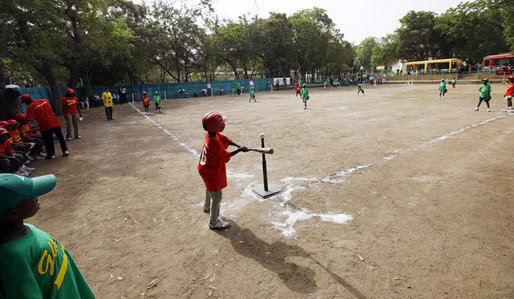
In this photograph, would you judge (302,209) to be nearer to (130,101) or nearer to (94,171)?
(94,171)

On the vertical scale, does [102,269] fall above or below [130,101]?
below

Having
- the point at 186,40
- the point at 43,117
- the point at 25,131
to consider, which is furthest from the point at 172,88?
the point at 43,117

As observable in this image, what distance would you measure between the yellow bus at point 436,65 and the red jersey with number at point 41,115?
54.5 metres

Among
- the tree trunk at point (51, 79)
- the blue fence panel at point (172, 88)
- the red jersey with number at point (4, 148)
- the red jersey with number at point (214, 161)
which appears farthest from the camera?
the blue fence panel at point (172, 88)

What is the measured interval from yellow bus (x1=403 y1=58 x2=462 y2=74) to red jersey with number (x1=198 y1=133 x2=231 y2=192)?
2140 inches

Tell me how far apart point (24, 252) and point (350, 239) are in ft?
11.9

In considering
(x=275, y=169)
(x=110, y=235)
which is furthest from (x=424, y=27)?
(x=110, y=235)

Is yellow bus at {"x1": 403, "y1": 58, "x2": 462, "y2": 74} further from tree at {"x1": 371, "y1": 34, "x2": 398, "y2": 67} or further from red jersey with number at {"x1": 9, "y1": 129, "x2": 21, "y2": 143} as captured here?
red jersey with number at {"x1": 9, "y1": 129, "x2": 21, "y2": 143}

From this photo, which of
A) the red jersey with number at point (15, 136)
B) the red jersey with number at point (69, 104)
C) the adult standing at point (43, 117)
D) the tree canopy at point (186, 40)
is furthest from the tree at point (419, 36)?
the red jersey with number at point (15, 136)

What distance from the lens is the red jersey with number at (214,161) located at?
3.73 m

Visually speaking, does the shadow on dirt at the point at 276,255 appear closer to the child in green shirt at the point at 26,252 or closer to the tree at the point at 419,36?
the child in green shirt at the point at 26,252

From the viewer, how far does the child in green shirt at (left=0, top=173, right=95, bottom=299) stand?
129 cm

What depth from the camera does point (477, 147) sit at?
777 centimetres

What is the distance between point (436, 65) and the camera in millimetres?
50594
